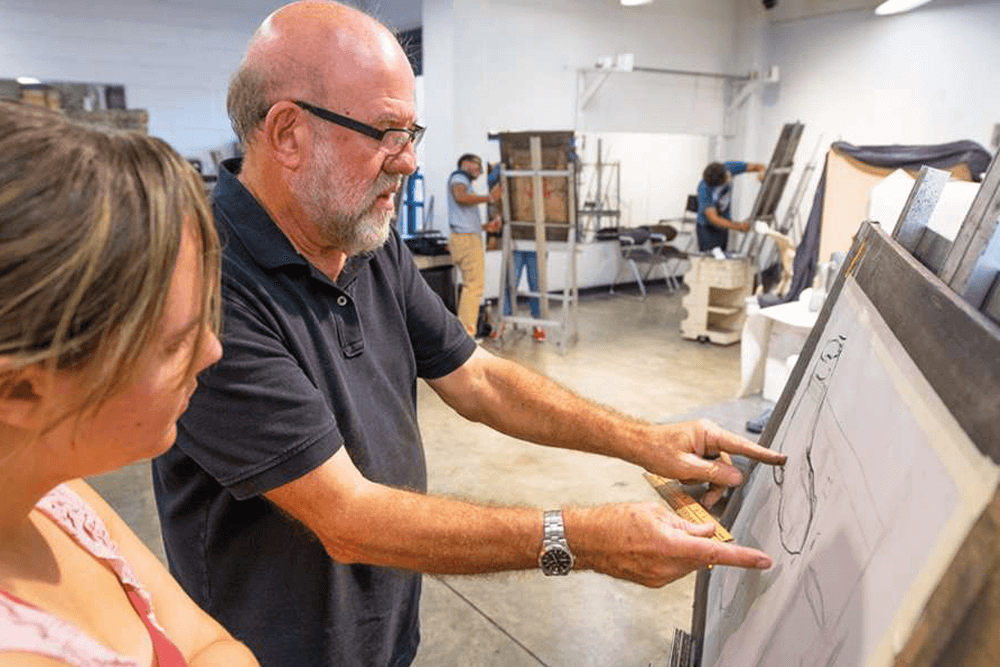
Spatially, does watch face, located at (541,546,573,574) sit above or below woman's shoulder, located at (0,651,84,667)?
below

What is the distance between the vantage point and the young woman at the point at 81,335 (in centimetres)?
43

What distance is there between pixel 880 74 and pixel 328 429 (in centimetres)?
832

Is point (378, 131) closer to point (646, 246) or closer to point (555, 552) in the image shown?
point (555, 552)

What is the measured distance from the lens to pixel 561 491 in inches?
130

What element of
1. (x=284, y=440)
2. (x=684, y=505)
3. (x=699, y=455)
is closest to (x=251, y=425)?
(x=284, y=440)

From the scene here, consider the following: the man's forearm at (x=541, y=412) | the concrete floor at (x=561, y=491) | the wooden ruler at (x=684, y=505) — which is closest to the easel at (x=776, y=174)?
the concrete floor at (x=561, y=491)

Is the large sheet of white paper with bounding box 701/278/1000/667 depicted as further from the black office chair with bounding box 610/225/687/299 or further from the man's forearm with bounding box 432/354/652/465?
the black office chair with bounding box 610/225/687/299

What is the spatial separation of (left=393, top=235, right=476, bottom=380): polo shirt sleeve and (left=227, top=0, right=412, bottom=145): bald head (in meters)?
0.34

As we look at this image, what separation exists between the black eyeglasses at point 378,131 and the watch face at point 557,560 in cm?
69

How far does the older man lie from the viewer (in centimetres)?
→ 89

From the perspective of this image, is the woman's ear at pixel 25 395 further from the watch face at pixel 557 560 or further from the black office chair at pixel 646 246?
the black office chair at pixel 646 246

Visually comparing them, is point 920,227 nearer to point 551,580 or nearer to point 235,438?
point 235,438

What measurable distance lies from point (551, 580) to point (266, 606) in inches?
70.2

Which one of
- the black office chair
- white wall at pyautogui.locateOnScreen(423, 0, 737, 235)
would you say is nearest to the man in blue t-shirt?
the black office chair
